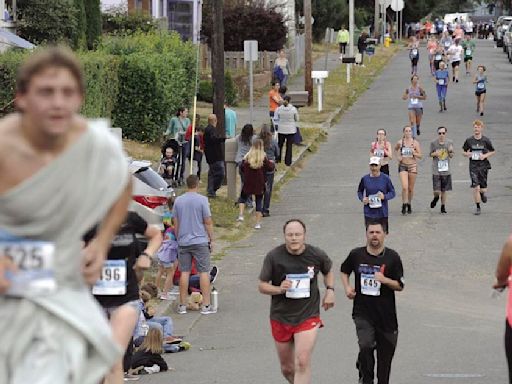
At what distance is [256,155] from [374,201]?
3.29 meters

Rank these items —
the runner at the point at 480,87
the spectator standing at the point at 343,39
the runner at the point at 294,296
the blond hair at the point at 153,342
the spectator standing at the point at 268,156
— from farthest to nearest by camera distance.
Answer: the spectator standing at the point at 343,39 → the runner at the point at 480,87 → the spectator standing at the point at 268,156 → the blond hair at the point at 153,342 → the runner at the point at 294,296

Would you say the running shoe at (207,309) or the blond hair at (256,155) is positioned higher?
the blond hair at (256,155)

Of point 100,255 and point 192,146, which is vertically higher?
point 100,255

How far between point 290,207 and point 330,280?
15.1 metres

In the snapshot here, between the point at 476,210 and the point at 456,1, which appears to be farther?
the point at 456,1

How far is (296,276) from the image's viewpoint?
1160 centimetres

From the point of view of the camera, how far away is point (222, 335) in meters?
16.0

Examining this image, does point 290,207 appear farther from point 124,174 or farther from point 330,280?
point 124,174

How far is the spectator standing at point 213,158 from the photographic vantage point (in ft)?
88.7

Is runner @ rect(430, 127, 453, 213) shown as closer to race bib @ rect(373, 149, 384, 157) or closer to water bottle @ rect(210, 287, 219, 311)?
race bib @ rect(373, 149, 384, 157)

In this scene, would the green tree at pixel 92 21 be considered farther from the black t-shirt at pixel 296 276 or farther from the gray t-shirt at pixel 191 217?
the black t-shirt at pixel 296 276

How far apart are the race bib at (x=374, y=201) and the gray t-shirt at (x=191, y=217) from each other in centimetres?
488

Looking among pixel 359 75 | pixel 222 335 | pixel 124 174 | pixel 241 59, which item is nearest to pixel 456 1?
pixel 359 75

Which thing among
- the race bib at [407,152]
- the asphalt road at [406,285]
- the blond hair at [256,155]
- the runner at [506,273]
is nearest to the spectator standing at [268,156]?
the asphalt road at [406,285]
